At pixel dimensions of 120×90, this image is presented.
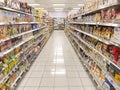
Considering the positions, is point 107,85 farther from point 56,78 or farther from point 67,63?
point 67,63

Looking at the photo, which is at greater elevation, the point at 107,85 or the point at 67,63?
the point at 107,85

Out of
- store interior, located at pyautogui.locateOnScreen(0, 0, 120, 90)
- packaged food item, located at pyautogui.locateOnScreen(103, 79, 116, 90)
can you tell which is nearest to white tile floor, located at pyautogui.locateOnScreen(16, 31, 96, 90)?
store interior, located at pyautogui.locateOnScreen(0, 0, 120, 90)

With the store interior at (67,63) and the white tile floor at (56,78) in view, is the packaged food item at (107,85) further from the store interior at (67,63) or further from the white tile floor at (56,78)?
the white tile floor at (56,78)

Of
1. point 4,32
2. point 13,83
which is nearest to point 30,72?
point 13,83

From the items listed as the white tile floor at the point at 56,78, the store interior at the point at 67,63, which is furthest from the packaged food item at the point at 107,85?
the white tile floor at the point at 56,78

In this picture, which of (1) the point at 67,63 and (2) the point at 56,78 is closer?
(2) the point at 56,78

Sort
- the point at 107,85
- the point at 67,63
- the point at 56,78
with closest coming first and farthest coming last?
the point at 107,85 < the point at 56,78 < the point at 67,63

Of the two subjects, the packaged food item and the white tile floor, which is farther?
the white tile floor

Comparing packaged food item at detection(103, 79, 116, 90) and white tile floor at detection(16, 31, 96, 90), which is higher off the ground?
packaged food item at detection(103, 79, 116, 90)

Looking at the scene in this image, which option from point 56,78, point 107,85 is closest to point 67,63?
point 56,78

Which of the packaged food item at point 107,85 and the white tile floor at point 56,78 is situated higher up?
the packaged food item at point 107,85

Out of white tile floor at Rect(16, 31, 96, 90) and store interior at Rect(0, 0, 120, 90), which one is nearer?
store interior at Rect(0, 0, 120, 90)

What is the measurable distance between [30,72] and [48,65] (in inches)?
35.1

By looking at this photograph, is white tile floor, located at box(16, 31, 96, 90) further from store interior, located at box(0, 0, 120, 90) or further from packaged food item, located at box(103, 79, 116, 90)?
packaged food item, located at box(103, 79, 116, 90)
